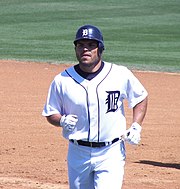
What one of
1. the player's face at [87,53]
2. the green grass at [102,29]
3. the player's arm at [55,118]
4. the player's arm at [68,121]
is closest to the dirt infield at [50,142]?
the player's arm at [55,118]

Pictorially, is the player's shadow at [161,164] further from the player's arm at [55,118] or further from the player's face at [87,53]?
the player's face at [87,53]

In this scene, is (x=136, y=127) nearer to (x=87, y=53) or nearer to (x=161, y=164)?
(x=87, y=53)

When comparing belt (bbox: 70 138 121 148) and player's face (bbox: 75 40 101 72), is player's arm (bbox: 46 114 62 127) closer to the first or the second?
belt (bbox: 70 138 121 148)

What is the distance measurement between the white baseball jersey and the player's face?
0.39ft

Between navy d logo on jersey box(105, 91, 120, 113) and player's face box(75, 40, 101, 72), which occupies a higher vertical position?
player's face box(75, 40, 101, 72)

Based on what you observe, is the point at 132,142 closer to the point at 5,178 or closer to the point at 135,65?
the point at 5,178

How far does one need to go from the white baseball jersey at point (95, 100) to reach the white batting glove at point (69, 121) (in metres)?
0.08

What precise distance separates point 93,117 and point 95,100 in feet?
0.45

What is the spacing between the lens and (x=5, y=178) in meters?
9.44

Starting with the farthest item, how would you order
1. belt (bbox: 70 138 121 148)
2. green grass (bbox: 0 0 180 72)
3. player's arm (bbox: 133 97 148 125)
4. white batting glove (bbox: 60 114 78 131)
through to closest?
green grass (bbox: 0 0 180 72), player's arm (bbox: 133 97 148 125), belt (bbox: 70 138 121 148), white batting glove (bbox: 60 114 78 131)

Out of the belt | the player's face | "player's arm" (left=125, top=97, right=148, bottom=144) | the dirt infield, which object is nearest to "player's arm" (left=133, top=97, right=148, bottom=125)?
"player's arm" (left=125, top=97, right=148, bottom=144)

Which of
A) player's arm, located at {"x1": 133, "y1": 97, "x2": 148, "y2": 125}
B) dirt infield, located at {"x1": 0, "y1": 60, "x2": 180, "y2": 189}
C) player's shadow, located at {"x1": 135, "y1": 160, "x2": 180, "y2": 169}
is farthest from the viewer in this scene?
player's shadow, located at {"x1": 135, "y1": 160, "x2": 180, "y2": 169}

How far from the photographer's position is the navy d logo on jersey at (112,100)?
6.14 metres

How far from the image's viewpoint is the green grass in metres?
24.1
